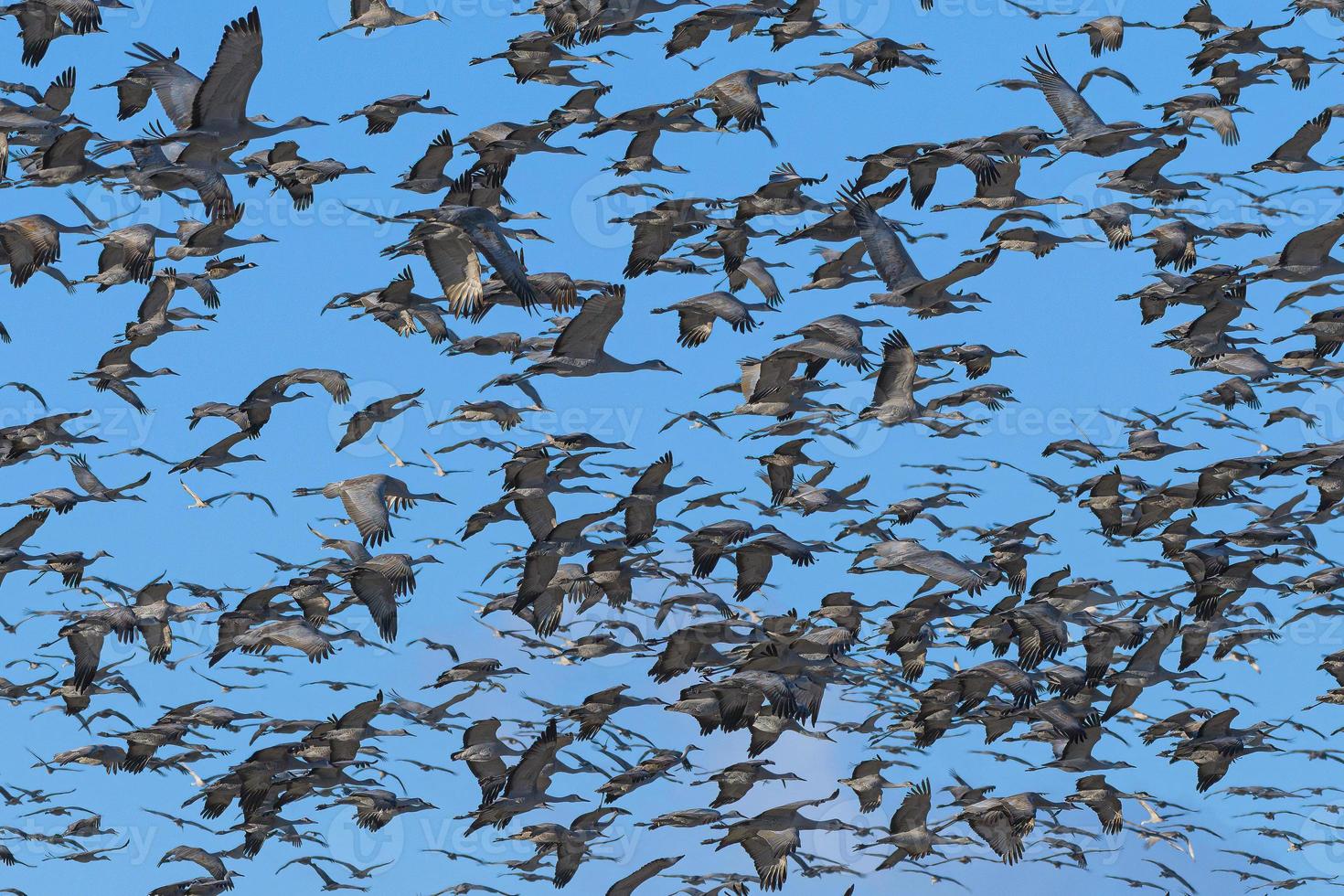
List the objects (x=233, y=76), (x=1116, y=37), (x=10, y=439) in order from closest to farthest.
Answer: (x=233, y=76)
(x=10, y=439)
(x=1116, y=37)

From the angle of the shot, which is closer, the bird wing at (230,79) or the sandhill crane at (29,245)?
the bird wing at (230,79)

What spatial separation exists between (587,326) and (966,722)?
1226cm

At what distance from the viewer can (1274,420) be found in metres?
50.1

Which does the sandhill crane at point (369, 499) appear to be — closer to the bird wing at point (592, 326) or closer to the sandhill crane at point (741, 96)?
the bird wing at point (592, 326)

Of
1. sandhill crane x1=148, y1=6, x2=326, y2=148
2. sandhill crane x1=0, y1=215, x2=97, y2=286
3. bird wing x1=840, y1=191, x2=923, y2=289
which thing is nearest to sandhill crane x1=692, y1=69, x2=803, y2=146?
bird wing x1=840, y1=191, x2=923, y2=289

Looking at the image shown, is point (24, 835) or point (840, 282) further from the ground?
point (840, 282)

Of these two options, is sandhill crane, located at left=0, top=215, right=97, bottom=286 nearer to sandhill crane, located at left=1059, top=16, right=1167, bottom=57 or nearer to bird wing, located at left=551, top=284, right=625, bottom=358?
bird wing, located at left=551, top=284, right=625, bottom=358

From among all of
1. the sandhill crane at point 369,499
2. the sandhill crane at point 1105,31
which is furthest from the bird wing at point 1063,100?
the sandhill crane at point 369,499

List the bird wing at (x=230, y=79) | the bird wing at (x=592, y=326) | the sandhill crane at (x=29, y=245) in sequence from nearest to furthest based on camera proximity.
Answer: the bird wing at (x=230, y=79) < the bird wing at (x=592, y=326) < the sandhill crane at (x=29, y=245)

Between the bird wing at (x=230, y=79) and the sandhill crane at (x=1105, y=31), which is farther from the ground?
the sandhill crane at (x=1105, y=31)

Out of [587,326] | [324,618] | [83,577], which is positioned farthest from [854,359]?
[83,577]

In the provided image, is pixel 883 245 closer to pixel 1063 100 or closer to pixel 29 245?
pixel 1063 100

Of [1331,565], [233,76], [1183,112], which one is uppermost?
[1183,112]

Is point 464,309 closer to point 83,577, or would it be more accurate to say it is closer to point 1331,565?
point 83,577
